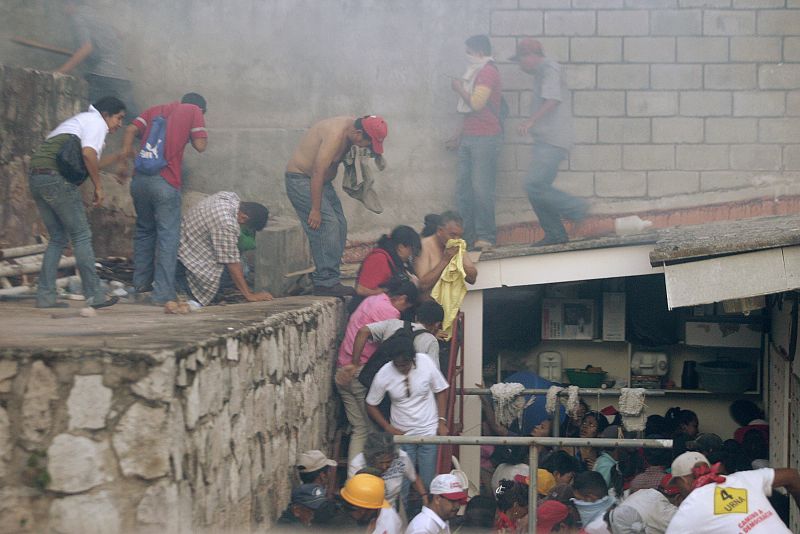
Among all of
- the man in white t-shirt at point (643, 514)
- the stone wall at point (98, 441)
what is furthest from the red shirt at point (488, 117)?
the stone wall at point (98, 441)

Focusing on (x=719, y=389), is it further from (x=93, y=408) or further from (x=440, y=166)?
(x=93, y=408)

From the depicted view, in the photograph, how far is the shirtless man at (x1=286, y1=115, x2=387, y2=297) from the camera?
7.84 m

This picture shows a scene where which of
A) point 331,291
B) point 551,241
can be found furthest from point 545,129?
point 331,291

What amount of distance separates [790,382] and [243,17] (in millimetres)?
Result: 6031

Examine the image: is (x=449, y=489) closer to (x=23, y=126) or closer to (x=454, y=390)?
(x=454, y=390)

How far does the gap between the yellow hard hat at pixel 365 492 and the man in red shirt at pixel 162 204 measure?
1.79 m

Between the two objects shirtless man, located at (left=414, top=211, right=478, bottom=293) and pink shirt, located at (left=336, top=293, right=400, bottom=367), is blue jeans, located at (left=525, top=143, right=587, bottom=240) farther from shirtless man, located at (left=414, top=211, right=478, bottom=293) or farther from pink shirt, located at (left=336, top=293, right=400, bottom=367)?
pink shirt, located at (left=336, top=293, right=400, bottom=367)

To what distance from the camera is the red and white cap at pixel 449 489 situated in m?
6.14

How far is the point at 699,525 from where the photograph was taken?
5027mm

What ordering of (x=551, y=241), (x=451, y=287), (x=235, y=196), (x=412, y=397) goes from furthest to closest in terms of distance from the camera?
(x=551, y=241) < (x=451, y=287) < (x=235, y=196) < (x=412, y=397)

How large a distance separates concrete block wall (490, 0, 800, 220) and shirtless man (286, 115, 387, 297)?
2.57 m

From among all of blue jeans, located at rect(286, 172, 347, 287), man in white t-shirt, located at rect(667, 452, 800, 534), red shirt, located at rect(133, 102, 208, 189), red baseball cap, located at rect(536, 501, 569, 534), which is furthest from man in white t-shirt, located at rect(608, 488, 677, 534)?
red shirt, located at rect(133, 102, 208, 189)

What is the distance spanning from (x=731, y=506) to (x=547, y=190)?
4690 mm

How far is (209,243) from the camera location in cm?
711
